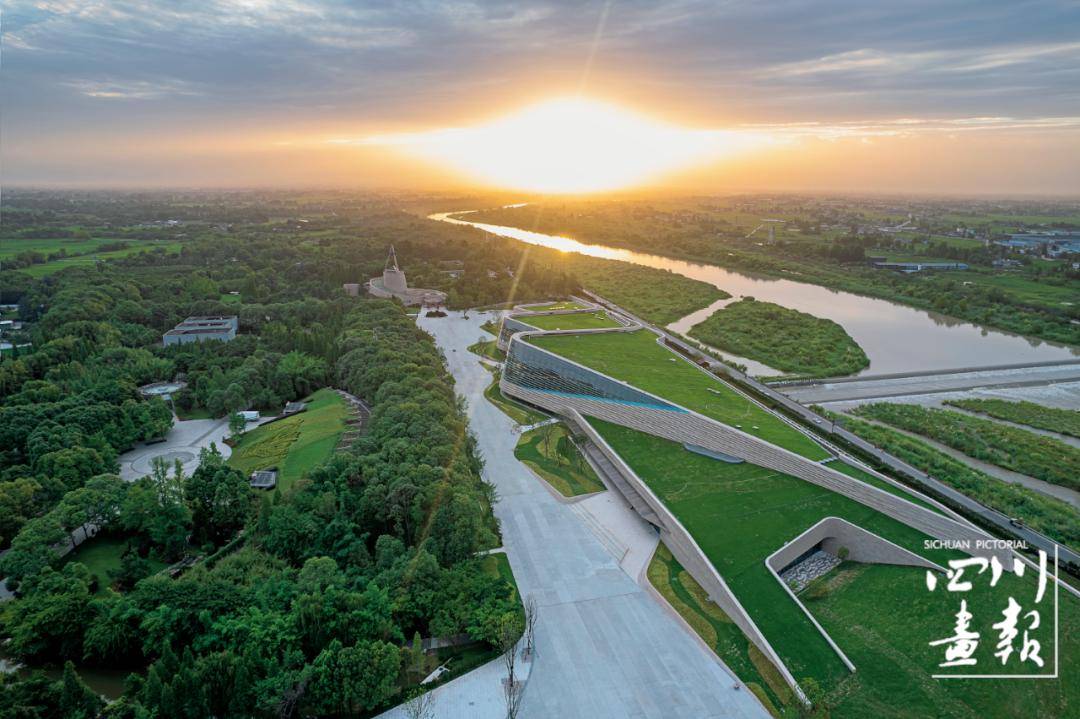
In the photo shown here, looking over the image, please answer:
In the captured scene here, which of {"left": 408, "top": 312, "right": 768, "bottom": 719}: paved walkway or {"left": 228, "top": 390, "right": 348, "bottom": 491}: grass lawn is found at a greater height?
{"left": 228, "top": 390, "right": 348, "bottom": 491}: grass lawn

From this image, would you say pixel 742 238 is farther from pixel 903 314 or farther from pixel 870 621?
pixel 870 621

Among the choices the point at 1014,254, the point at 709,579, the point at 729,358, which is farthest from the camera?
the point at 1014,254

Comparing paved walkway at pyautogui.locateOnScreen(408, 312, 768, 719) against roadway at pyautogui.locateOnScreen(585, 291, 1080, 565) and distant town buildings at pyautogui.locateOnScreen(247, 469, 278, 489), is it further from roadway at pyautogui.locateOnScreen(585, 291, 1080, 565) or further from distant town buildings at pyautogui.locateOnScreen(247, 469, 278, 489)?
roadway at pyautogui.locateOnScreen(585, 291, 1080, 565)

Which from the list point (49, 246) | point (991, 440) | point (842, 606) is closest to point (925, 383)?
point (991, 440)

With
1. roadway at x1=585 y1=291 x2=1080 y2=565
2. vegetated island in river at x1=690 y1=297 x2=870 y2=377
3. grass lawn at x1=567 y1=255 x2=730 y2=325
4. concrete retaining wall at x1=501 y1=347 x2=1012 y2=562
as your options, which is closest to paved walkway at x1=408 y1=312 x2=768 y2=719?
concrete retaining wall at x1=501 y1=347 x2=1012 y2=562

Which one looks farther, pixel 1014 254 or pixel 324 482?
pixel 1014 254

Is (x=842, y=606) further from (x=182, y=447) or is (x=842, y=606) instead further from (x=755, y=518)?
(x=182, y=447)

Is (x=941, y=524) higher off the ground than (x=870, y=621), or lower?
higher

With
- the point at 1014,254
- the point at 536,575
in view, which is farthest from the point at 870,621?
the point at 1014,254
